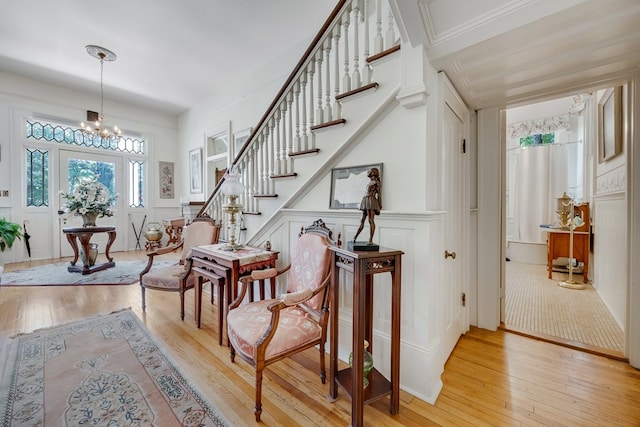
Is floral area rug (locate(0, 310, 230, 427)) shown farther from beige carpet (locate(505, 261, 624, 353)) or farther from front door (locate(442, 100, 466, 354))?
beige carpet (locate(505, 261, 624, 353))

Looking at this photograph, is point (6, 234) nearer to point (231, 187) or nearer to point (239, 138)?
point (239, 138)

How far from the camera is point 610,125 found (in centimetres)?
273

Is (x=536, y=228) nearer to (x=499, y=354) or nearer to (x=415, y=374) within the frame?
(x=499, y=354)

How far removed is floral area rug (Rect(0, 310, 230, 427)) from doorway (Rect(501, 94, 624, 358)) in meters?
3.07

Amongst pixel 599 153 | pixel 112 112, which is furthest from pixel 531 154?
pixel 112 112

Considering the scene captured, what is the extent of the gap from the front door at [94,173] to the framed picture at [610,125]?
27.5 feet

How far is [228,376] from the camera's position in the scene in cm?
185

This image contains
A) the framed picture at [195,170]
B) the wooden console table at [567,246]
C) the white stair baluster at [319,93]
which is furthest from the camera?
the framed picture at [195,170]

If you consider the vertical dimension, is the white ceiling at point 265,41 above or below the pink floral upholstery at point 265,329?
above

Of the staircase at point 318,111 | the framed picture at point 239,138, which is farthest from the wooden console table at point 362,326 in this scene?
the framed picture at point 239,138

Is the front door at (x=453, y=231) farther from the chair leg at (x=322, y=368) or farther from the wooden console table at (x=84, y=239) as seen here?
the wooden console table at (x=84, y=239)

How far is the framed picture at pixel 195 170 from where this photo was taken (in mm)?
6621

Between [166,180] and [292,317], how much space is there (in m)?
6.82

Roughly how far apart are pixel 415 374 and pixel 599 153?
359cm
